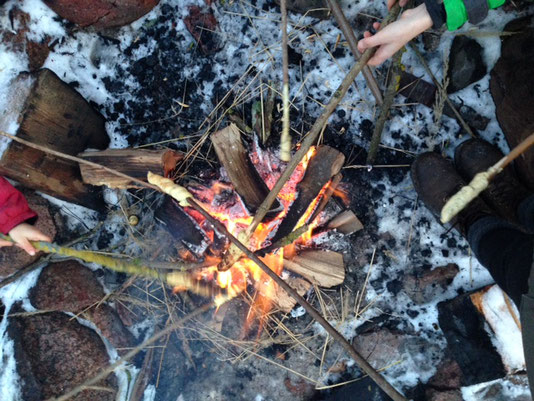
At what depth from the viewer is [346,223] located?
3188 mm

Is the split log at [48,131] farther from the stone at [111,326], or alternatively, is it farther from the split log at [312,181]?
the split log at [312,181]

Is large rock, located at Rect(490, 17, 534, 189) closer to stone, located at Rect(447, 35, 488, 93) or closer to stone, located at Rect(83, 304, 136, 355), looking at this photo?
stone, located at Rect(447, 35, 488, 93)

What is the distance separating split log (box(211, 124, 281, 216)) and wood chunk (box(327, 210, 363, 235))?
1.63ft

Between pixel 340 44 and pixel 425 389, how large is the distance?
8.97 feet

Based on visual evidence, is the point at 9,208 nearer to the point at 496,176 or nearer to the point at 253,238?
the point at 253,238

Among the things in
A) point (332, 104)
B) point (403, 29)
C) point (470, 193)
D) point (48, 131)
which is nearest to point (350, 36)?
point (403, 29)

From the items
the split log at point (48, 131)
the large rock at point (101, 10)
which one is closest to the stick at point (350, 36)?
the large rock at point (101, 10)

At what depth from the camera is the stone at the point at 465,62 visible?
3.16 m

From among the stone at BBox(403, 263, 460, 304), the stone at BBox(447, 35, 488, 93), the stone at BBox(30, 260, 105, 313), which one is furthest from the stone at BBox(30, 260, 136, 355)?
the stone at BBox(447, 35, 488, 93)

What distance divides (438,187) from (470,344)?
116cm

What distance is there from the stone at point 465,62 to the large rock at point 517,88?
0.38ft

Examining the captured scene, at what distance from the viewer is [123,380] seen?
3.56 meters

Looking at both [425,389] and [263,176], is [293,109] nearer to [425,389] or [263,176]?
[263,176]

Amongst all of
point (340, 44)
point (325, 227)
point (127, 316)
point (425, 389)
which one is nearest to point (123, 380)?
point (127, 316)
